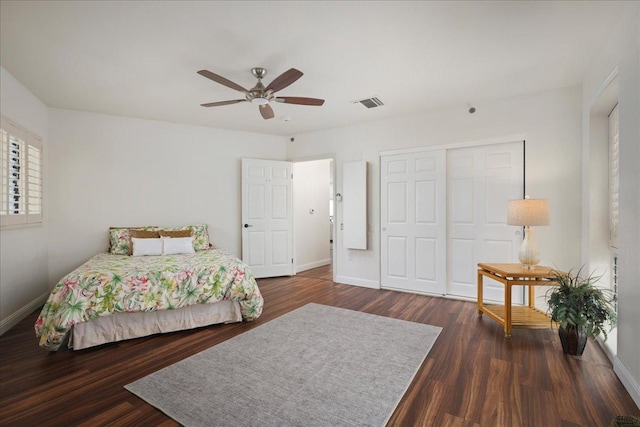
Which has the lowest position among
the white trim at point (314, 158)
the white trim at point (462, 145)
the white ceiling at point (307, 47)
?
the white trim at point (462, 145)

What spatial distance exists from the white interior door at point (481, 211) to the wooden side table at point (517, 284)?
631mm

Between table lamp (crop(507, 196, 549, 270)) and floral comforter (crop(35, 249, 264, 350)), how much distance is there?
2770mm

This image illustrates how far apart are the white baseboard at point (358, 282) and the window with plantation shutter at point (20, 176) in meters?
4.13

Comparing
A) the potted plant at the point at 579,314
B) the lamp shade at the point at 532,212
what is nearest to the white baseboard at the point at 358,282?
the lamp shade at the point at 532,212

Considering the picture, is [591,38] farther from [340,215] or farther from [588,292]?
[340,215]

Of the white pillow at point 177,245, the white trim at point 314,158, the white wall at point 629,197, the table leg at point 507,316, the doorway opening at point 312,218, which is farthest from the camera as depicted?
the doorway opening at point 312,218

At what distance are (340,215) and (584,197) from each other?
3.10 meters

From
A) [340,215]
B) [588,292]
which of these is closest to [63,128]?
[340,215]

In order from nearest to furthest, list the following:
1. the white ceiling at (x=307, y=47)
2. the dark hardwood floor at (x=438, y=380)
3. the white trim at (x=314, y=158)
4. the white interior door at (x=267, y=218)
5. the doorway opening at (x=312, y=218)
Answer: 1. the dark hardwood floor at (x=438, y=380)
2. the white ceiling at (x=307, y=47)
3. the white trim at (x=314, y=158)
4. the white interior door at (x=267, y=218)
5. the doorway opening at (x=312, y=218)

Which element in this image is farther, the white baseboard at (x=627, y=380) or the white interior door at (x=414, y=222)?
the white interior door at (x=414, y=222)

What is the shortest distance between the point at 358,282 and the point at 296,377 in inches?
114

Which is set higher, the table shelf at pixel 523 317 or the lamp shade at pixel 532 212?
the lamp shade at pixel 532 212

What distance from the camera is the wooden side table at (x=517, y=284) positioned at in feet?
9.75

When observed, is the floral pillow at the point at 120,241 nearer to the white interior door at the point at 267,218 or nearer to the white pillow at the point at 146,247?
the white pillow at the point at 146,247
